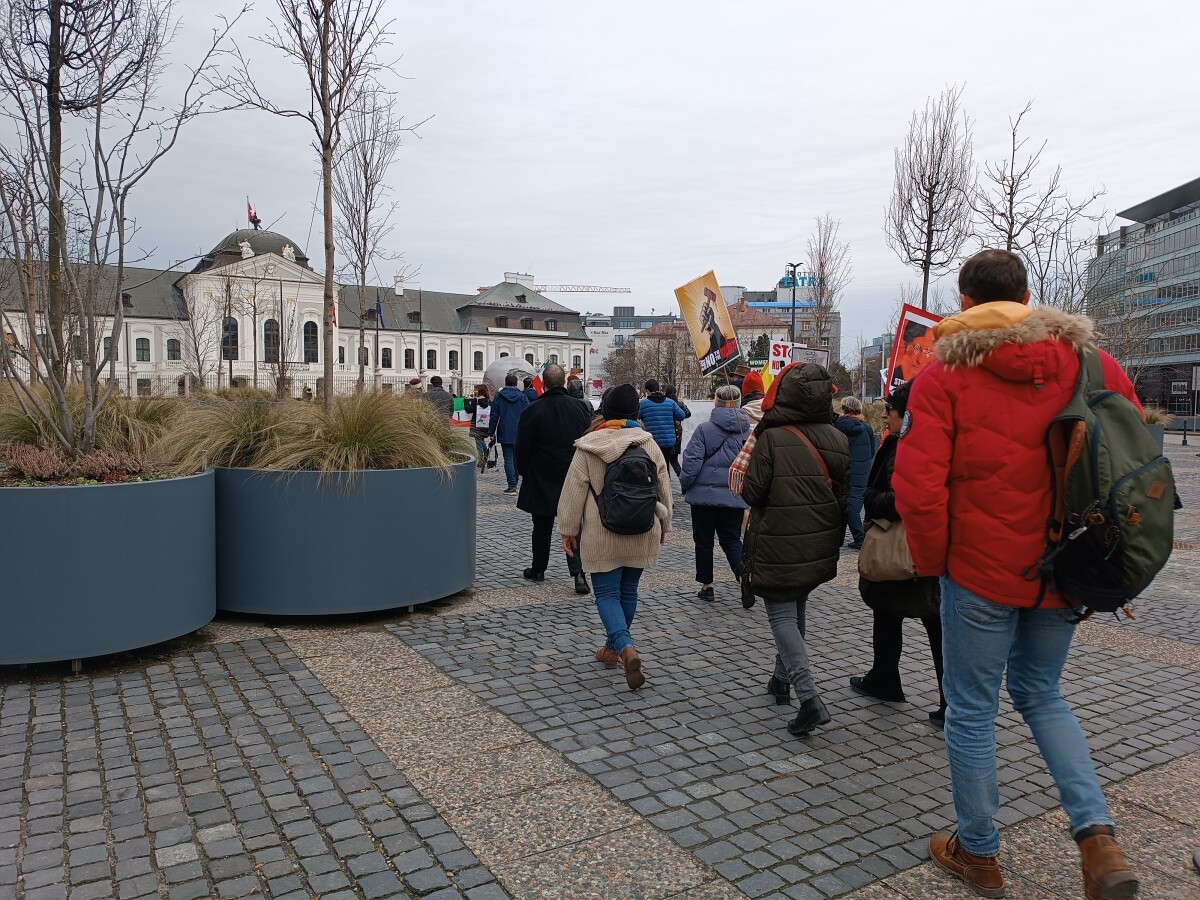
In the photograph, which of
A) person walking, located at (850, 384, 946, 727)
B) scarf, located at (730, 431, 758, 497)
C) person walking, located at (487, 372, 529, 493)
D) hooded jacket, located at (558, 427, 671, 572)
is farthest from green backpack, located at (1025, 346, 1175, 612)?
person walking, located at (487, 372, 529, 493)

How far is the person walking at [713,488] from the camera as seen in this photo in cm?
734

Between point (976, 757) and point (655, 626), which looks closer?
point (976, 757)

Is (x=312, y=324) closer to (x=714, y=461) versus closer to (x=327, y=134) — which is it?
(x=327, y=134)

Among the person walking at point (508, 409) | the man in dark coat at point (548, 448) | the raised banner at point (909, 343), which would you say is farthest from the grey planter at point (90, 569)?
the person walking at point (508, 409)

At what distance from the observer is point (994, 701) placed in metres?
3.03

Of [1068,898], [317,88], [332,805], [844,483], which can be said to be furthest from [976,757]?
[317,88]

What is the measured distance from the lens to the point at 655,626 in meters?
6.48

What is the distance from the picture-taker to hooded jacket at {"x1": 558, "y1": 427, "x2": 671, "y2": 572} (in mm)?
5223

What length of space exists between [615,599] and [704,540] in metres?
2.45

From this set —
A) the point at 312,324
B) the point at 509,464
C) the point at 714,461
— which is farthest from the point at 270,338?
the point at 714,461

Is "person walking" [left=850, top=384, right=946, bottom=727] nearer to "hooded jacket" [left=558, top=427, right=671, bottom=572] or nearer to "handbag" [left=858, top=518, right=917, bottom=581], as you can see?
"handbag" [left=858, top=518, right=917, bottom=581]

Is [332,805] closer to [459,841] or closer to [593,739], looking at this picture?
[459,841]

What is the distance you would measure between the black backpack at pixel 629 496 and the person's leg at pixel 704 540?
2.35m

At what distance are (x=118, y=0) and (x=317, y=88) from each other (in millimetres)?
1771
